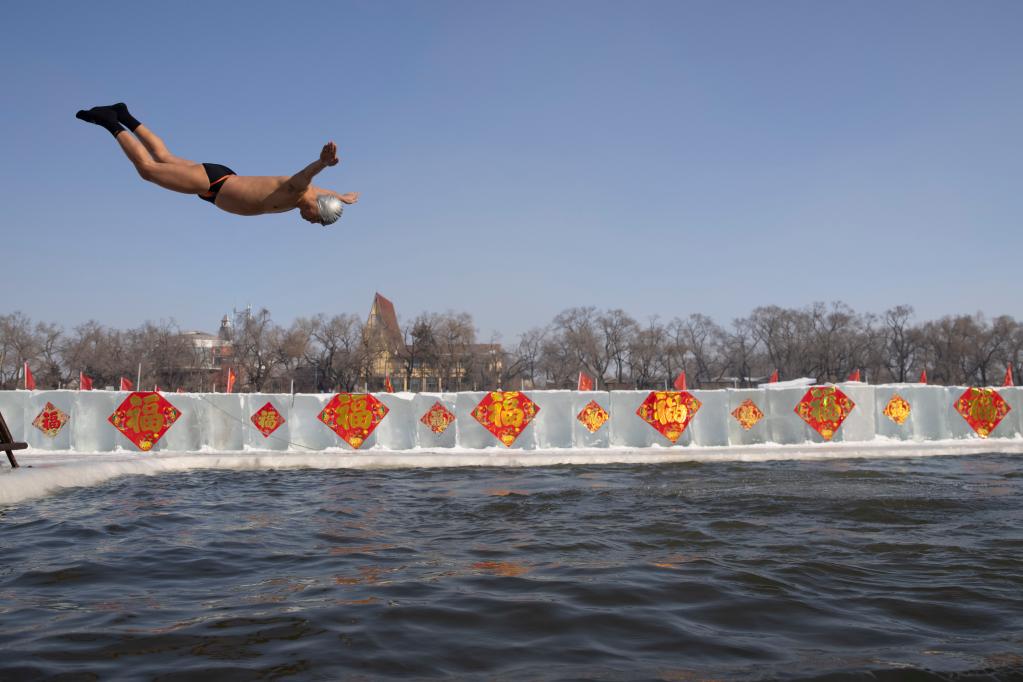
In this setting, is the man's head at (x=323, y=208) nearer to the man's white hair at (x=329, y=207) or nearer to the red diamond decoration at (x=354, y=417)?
the man's white hair at (x=329, y=207)

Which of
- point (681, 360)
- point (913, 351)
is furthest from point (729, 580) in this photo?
point (913, 351)

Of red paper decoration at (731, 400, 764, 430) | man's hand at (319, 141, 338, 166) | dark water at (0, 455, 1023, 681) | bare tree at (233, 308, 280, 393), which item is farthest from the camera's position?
bare tree at (233, 308, 280, 393)

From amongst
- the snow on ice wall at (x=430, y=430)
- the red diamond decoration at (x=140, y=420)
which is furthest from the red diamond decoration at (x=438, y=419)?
the red diamond decoration at (x=140, y=420)

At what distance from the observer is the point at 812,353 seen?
292ft

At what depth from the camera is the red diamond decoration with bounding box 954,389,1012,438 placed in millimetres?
17406

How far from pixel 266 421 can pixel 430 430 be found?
11.9ft

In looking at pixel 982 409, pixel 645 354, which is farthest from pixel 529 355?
pixel 982 409

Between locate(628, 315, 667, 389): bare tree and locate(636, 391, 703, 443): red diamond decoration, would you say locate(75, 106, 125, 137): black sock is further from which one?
locate(628, 315, 667, 389): bare tree

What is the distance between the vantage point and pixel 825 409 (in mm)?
16578

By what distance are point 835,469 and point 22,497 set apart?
12.5m

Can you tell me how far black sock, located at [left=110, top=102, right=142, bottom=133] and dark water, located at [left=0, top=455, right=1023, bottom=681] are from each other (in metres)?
3.47

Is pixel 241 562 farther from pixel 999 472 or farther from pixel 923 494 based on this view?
pixel 999 472

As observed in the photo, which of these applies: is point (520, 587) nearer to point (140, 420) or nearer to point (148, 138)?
point (148, 138)

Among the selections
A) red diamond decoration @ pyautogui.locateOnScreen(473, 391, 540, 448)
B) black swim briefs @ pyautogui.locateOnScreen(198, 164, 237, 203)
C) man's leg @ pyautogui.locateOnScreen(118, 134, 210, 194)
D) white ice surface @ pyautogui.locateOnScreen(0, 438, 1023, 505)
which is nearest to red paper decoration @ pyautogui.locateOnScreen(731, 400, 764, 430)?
white ice surface @ pyautogui.locateOnScreen(0, 438, 1023, 505)
